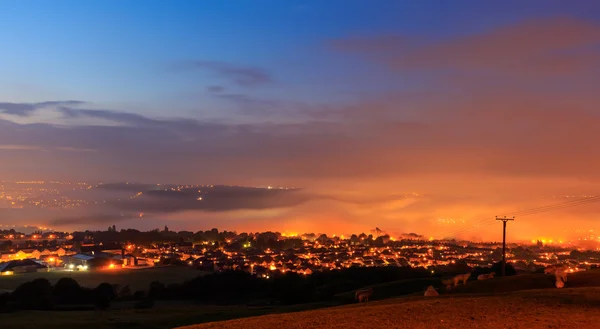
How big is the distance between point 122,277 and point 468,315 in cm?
6928

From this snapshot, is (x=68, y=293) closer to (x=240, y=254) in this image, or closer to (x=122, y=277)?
(x=122, y=277)

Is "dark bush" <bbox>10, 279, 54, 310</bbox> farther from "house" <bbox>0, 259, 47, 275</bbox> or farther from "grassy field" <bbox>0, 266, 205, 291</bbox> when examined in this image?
"house" <bbox>0, 259, 47, 275</bbox>

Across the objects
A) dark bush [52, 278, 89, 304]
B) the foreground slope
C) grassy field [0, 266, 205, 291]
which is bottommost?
grassy field [0, 266, 205, 291]

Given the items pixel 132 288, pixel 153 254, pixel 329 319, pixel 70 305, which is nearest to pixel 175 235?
pixel 153 254

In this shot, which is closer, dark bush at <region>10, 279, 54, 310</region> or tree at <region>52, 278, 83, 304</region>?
dark bush at <region>10, 279, 54, 310</region>

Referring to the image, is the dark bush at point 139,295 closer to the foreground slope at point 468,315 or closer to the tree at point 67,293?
the tree at point 67,293

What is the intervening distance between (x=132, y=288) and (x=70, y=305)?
1909 cm

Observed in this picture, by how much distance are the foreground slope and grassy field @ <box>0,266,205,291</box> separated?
52.5 m

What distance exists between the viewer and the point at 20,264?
87875 millimetres

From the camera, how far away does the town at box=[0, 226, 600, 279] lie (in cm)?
9138

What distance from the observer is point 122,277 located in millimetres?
79125

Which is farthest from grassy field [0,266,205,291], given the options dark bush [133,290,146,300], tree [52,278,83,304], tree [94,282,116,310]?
tree [94,282,116,310]

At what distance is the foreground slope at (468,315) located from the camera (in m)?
17.7

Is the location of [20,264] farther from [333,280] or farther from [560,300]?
[560,300]
